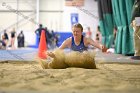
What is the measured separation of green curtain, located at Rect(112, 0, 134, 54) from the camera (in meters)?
9.59

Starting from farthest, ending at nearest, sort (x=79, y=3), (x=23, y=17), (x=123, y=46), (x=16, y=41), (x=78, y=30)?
(x=23, y=17) < (x=16, y=41) < (x=79, y=3) < (x=123, y=46) < (x=78, y=30)

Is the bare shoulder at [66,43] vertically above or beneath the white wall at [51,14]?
beneath

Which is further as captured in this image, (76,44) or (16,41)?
(16,41)

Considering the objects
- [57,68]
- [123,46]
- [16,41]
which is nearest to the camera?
[57,68]

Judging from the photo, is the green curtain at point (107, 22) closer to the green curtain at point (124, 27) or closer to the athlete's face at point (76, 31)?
the green curtain at point (124, 27)

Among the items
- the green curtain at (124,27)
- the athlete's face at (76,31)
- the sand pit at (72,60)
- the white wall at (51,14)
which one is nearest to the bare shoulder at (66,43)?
the athlete's face at (76,31)

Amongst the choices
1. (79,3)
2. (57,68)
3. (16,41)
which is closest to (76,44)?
(57,68)

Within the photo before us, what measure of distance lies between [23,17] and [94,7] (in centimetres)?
607

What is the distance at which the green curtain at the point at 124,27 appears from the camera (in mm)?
9586

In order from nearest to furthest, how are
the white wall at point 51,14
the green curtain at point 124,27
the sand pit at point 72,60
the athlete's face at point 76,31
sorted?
the sand pit at point 72,60 → the athlete's face at point 76,31 → the green curtain at point 124,27 → the white wall at point 51,14

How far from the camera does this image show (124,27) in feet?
33.3

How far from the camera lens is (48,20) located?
26.2m

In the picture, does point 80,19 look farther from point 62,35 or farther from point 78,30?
point 78,30

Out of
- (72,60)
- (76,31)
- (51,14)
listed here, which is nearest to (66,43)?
(76,31)
